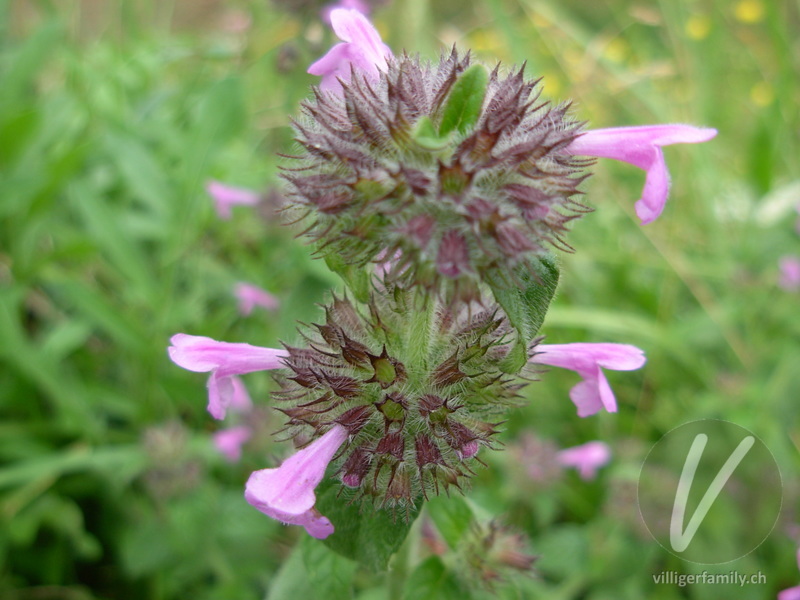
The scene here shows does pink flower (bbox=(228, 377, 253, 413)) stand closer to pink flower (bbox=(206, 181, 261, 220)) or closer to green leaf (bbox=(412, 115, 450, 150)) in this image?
pink flower (bbox=(206, 181, 261, 220))

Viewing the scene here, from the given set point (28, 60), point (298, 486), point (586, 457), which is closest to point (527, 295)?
point (298, 486)

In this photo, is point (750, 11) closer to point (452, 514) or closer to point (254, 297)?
point (254, 297)

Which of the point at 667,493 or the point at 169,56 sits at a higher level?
the point at 169,56

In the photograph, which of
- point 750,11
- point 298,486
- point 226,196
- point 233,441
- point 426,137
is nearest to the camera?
point 426,137

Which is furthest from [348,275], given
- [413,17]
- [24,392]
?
[413,17]

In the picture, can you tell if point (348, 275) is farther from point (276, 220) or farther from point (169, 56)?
point (169, 56)

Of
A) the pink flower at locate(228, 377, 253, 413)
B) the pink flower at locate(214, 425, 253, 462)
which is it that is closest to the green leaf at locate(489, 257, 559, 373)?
the pink flower at locate(228, 377, 253, 413)
